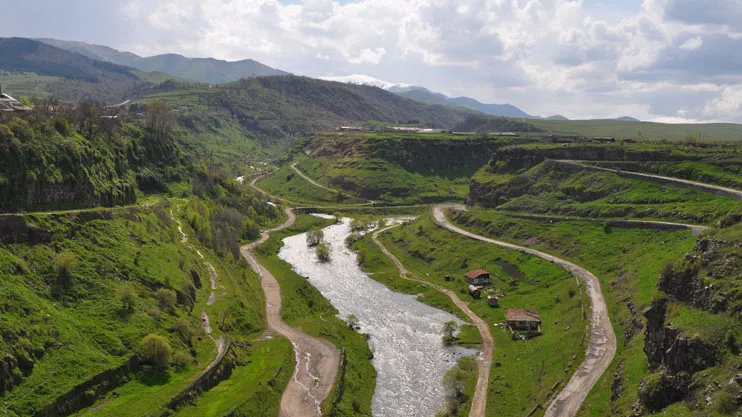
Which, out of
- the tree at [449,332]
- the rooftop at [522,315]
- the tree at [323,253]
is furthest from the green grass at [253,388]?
the tree at [323,253]

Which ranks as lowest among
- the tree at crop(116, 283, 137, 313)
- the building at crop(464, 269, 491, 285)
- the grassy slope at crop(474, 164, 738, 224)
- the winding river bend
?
the winding river bend

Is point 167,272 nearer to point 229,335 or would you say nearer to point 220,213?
point 229,335

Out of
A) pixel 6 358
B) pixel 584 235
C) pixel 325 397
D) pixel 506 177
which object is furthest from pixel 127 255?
pixel 506 177

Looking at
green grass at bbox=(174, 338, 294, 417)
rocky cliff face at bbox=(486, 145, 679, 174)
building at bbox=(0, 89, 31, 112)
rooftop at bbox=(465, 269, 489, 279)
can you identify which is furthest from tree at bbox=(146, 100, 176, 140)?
rocky cliff face at bbox=(486, 145, 679, 174)

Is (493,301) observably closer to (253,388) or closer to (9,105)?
(253,388)

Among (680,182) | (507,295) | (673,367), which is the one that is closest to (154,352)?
(673,367)

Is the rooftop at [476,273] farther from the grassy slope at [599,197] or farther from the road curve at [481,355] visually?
the grassy slope at [599,197]

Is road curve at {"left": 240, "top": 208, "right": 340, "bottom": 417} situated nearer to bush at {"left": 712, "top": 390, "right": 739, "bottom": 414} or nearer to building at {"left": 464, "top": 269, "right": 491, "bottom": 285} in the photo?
bush at {"left": 712, "top": 390, "right": 739, "bottom": 414}
